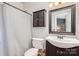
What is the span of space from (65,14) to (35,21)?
0.54m

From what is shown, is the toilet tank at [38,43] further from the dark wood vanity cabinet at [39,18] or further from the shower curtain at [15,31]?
the dark wood vanity cabinet at [39,18]

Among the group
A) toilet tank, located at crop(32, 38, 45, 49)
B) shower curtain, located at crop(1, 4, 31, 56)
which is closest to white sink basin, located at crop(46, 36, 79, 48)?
toilet tank, located at crop(32, 38, 45, 49)

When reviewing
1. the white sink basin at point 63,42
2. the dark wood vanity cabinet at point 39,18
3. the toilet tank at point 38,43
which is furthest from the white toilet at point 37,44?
the dark wood vanity cabinet at point 39,18

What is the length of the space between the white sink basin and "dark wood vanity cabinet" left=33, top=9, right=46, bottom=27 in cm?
28

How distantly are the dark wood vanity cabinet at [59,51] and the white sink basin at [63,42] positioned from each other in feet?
0.18

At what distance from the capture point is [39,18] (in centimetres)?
158

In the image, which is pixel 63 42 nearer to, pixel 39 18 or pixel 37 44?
pixel 37 44

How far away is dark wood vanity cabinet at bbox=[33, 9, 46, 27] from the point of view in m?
1.54

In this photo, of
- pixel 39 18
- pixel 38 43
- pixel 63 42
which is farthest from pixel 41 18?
pixel 63 42

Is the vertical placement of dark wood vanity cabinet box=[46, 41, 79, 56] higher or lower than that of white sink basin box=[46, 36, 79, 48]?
lower

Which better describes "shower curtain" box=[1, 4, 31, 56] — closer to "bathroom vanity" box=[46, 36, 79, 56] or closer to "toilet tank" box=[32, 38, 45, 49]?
"toilet tank" box=[32, 38, 45, 49]

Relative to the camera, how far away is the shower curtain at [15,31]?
1364mm

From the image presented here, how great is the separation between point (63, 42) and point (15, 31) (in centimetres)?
85

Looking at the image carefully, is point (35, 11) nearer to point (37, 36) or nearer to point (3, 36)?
point (37, 36)
